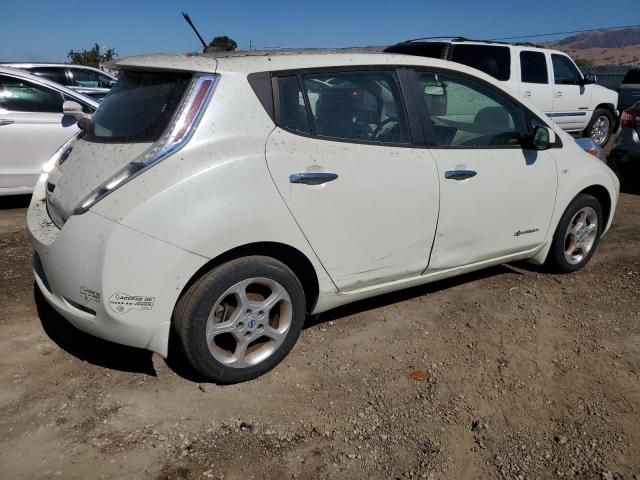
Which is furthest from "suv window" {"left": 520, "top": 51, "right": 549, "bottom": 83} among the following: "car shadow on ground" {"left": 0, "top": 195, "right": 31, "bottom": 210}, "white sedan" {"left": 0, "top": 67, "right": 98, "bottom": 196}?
"car shadow on ground" {"left": 0, "top": 195, "right": 31, "bottom": 210}

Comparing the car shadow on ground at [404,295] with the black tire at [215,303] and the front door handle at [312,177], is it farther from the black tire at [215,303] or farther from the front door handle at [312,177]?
the front door handle at [312,177]

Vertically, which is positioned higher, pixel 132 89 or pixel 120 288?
pixel 132 89

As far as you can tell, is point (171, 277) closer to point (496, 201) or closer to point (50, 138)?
point (496, 201)

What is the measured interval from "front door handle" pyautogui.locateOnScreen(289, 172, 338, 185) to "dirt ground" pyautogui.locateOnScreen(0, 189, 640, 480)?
3.55 ft

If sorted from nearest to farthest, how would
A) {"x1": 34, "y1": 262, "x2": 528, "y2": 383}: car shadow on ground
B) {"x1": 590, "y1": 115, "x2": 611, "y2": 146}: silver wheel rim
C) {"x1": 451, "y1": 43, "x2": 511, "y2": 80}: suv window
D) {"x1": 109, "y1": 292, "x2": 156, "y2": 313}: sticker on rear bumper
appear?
1. {"x1": 109, "y1": 292, "x2": 156, "y2": 313}: sticker on rear bumper
2. {"x1": 34, "y1": 262, "x2": 528, "y2": 383}: car shadow on ground
3. {"x1": 451, "y1": 43, "x2": 511, "y2": 80}: suv window
4. {"x1": 590, "y1": 115, "x2": 611, "y2": 146}: silver wheel rim

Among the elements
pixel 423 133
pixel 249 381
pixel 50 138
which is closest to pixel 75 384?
pixel 249 381

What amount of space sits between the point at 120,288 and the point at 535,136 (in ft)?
9.39

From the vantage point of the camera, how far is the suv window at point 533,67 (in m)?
10.0

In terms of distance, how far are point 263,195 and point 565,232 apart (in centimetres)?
270

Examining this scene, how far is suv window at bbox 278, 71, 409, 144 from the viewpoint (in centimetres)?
313

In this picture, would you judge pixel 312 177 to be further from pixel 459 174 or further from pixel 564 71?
pixel 564 71

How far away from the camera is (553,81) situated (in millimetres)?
10633

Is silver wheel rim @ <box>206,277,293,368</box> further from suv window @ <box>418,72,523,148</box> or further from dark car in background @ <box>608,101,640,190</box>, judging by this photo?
dark car in background @ <box>608,101,640,190</box>

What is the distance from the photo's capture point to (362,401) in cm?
306
